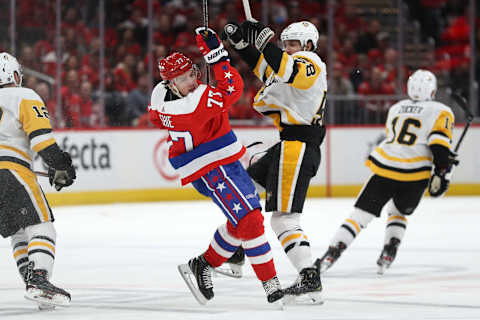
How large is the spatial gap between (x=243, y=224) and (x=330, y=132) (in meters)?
7.27

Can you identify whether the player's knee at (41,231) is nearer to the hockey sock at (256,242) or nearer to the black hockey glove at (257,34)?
the hockey sock at (256,242)

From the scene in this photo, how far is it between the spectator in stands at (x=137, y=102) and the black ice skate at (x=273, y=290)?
22.2 feet

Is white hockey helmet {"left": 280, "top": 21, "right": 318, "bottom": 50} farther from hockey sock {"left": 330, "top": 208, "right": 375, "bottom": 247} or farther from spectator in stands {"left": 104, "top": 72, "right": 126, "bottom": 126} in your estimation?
spectator in stands {"left": 104, "top": 72, "right": 126, "bottom": 126}

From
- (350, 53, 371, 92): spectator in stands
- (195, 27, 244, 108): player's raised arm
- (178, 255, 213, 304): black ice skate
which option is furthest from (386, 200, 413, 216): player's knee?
(350, 53, 371, 92): spectator in stands

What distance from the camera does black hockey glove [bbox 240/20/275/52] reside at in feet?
14.9

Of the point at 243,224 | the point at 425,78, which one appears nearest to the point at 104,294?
the point at 243,224

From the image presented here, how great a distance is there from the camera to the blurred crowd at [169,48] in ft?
35.3

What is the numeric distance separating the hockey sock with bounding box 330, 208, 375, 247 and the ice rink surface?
0.62ft

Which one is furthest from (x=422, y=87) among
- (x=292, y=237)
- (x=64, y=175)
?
(x=64, y=175)

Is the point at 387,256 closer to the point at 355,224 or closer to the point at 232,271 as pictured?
the point at 355,224

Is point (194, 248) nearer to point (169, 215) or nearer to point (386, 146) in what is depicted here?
point (386, 146)

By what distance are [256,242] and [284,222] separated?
1.25 feet

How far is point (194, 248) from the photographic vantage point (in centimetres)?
706

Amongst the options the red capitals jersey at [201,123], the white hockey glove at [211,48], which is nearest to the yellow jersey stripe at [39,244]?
the red capitals jersey at [201,123]
